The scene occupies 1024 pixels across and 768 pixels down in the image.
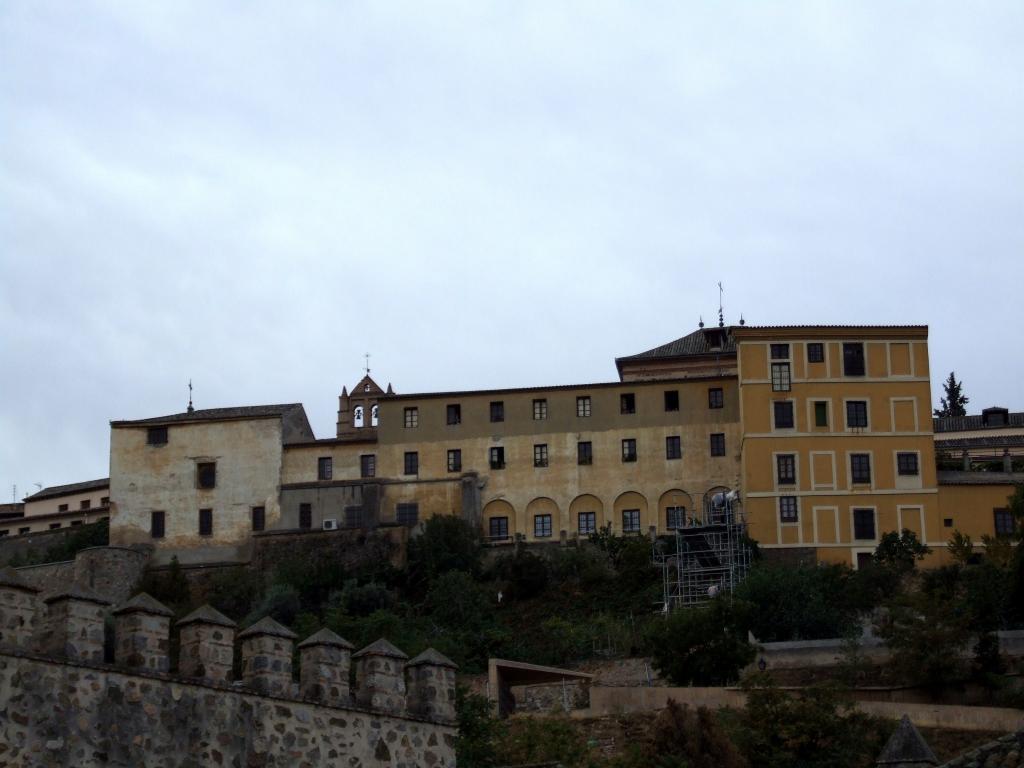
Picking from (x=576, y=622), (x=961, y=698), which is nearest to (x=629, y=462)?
(x=576, y=622)

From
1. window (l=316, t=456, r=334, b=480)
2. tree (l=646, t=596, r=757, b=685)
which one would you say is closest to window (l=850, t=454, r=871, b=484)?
tree (l=646, t=596, r=757, b=685)

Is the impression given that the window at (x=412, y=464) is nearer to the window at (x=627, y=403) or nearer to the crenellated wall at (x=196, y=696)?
the window at (x=627, y=403)

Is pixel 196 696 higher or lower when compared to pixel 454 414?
lower

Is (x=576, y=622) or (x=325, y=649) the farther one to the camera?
(x=576, y=622)

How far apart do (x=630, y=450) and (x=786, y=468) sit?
5.92 metres

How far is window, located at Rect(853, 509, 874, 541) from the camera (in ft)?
207

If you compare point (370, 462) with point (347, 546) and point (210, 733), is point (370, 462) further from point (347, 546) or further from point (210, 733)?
point (210, 733)

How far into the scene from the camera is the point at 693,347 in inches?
2869

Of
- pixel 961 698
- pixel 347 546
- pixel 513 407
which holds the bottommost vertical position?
pixel 961 698

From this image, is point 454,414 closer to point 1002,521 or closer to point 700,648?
point 1002,521

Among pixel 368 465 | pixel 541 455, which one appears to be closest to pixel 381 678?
pixel 541 455

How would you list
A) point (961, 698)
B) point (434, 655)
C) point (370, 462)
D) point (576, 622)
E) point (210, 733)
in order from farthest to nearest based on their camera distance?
point (370, 462) < point (576, 622) < point (961, 698) < point (434, 655) < point (210, 733)

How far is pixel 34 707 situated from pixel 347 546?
51.7 m

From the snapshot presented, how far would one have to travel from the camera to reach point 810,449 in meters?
64.1
